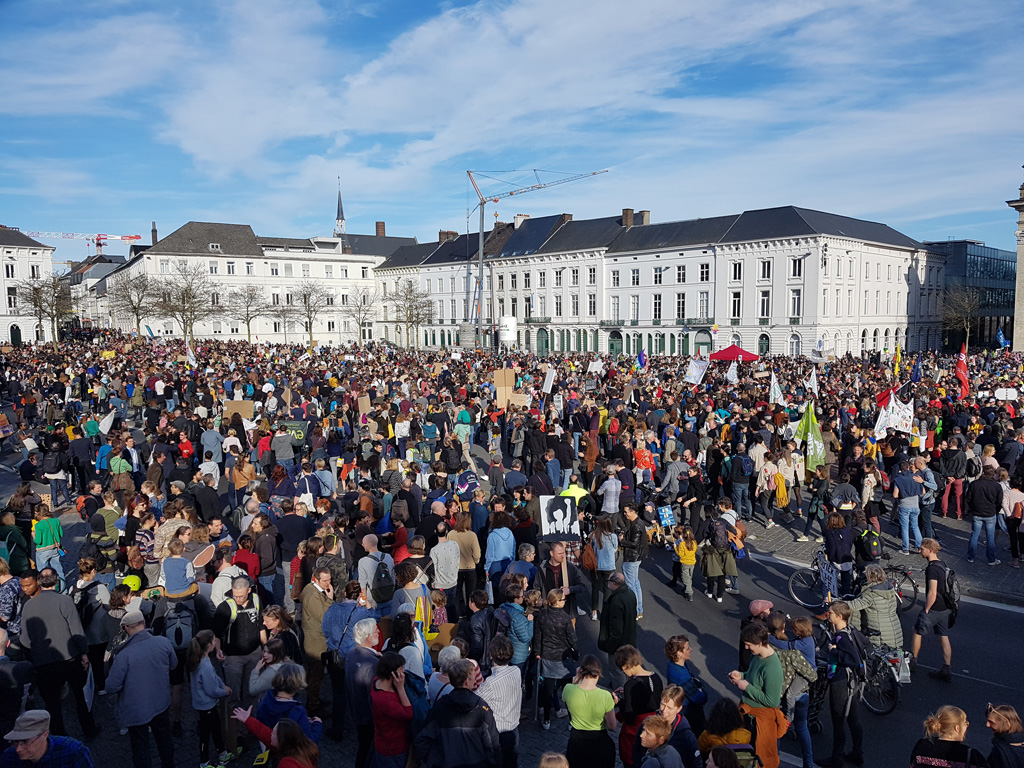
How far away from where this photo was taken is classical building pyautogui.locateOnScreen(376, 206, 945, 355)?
171 ft

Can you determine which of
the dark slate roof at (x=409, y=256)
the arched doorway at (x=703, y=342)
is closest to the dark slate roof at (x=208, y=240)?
the dark slate roof at (x=409, y=256)

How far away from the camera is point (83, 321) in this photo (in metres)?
86.9

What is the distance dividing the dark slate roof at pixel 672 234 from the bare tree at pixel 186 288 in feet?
120

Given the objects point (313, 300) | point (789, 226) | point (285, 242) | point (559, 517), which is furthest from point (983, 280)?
point (559, 517)

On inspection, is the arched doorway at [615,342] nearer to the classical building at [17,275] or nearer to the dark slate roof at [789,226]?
the dark slate roof at [789,226]

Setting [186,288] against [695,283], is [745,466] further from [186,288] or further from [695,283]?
[186,288]

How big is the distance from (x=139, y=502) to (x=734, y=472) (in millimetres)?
9529

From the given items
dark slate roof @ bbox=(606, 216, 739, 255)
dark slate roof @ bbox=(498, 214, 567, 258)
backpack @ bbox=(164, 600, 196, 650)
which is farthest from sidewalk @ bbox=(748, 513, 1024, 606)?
dark slate roof @ bbox=(498, 214, 567, 258)

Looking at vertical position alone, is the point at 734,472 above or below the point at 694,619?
above

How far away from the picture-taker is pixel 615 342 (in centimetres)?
6300

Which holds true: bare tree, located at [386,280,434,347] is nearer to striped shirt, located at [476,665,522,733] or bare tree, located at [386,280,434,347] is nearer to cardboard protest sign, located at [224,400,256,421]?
cardboard protest sign, located at [224,400,256,421]

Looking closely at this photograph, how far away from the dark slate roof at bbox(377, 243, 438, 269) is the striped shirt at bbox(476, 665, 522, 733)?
74008mm

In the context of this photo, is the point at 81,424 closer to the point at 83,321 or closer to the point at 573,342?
the point at 573,342

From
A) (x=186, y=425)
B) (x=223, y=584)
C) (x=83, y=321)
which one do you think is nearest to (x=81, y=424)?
(x=186, y=425)
